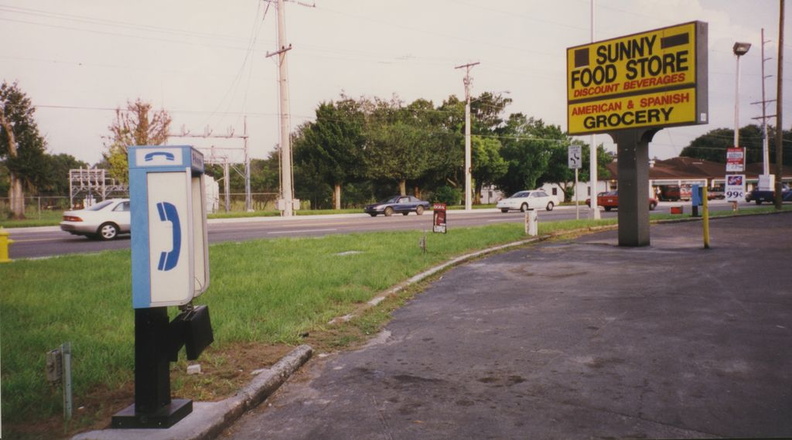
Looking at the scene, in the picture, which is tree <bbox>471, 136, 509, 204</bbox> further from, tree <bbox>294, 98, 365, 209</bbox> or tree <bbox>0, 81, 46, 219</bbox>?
tree <bbox>0, 81, 46, 219</bbox>

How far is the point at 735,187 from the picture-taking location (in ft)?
88.1

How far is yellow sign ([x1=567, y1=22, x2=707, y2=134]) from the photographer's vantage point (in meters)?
14.1

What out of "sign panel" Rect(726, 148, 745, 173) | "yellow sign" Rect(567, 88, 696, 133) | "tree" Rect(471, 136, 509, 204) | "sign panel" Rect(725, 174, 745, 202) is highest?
"tree" Rect(471, 136, 509, 204)

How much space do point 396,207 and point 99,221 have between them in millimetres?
20589

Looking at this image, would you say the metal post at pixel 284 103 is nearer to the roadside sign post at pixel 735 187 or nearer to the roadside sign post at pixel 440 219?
the roadside sign post at pixel 440 219

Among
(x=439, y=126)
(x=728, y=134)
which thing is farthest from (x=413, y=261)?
(x=728, y=134)

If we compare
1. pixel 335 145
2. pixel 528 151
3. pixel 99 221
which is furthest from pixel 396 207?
pixel 528 151

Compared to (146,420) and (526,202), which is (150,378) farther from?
(526,202)

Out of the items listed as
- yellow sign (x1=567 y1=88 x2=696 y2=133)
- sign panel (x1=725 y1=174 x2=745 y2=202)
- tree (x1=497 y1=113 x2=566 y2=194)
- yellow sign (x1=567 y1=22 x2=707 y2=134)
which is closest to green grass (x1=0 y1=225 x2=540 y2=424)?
yellow sign (x1=567 y1=88 x2=696 y2=133)

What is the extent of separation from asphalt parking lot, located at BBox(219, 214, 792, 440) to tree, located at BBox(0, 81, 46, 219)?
39.8m

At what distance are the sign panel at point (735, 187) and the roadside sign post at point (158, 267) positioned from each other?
28.5 m

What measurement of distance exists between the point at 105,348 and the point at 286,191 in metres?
29.7

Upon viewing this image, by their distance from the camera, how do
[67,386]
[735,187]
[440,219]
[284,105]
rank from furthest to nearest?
[284,105], [735,187], [440,219], [67,386]

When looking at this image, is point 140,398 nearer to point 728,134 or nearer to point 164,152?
point 164,152
